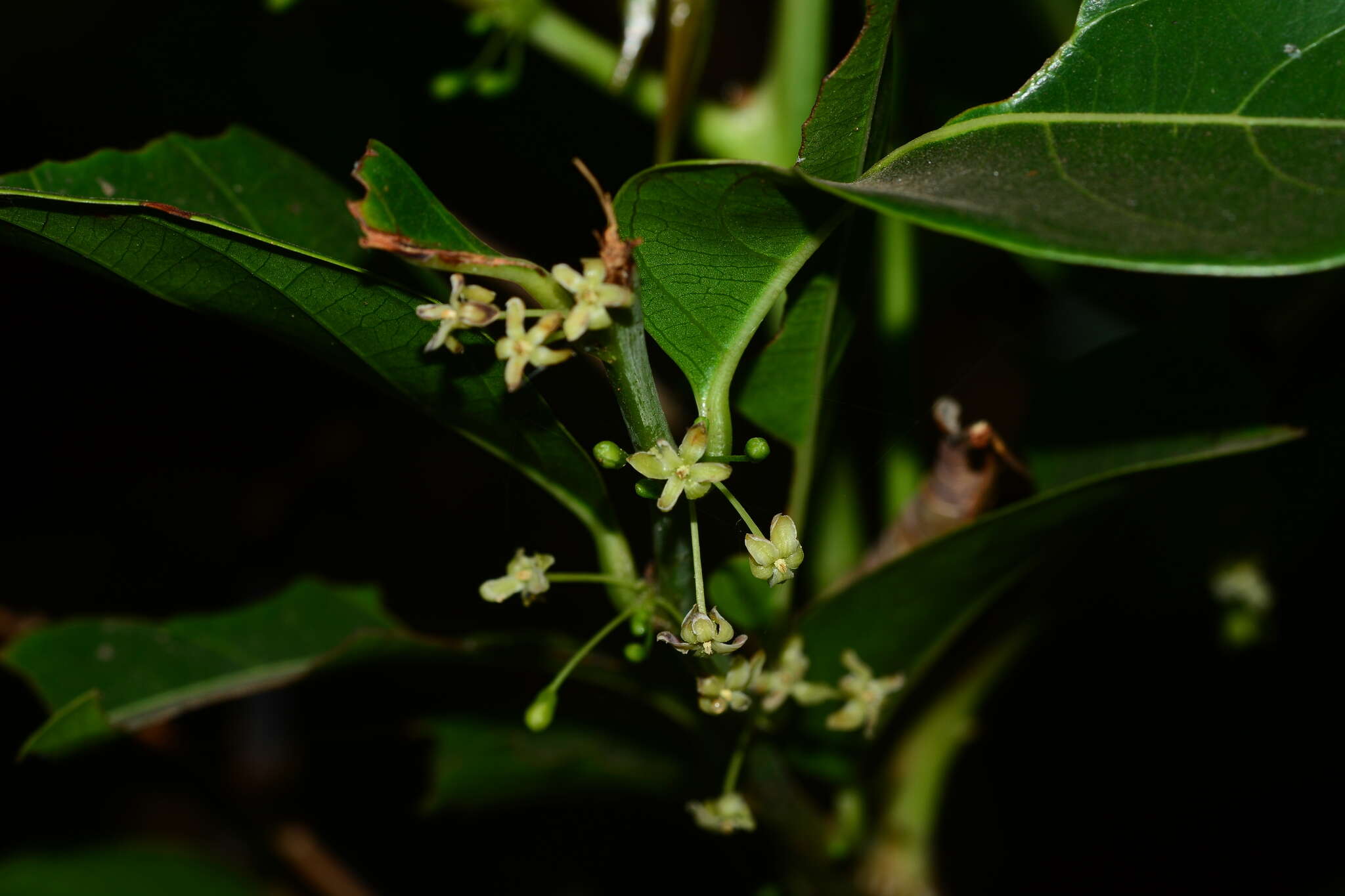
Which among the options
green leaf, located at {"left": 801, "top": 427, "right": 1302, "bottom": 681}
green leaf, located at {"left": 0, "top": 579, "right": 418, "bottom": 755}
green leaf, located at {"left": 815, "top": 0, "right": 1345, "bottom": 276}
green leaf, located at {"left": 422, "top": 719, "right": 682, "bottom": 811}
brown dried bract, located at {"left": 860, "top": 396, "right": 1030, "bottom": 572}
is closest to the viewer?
Answer: green leaf, located at {"left": 815, "top": 0, "right": 1345, "bottom": 276}

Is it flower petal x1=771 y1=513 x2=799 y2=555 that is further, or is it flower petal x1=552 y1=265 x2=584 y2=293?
flower petal x1=771 y1=513 x2=799 y2=555

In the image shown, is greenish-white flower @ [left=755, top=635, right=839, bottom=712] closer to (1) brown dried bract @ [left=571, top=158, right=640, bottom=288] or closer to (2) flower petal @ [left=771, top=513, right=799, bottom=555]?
(2) flower petal @ [left=771, top=513, right=799, bottom=555]

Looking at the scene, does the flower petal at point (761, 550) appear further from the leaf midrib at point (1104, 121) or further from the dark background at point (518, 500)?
the dark background at point (518, 500)

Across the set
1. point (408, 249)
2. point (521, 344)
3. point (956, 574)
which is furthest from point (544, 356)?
point (956, 574)

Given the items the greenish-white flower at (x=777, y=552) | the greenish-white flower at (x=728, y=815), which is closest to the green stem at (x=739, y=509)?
the greenish-white flower at (x=777, y=552)

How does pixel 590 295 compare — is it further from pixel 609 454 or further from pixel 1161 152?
pixel 1161 152

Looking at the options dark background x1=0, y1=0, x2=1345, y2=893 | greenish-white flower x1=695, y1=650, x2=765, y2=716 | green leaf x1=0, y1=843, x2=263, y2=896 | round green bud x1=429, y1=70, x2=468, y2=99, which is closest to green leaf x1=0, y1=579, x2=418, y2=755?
dark background x1=0, y1=0, x2=1345, y2=893

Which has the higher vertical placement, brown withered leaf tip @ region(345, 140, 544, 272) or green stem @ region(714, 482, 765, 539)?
brown withered leaf tip @ region(345, 140, 544, 272)

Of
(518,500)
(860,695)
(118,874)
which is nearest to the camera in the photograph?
(860,695)
